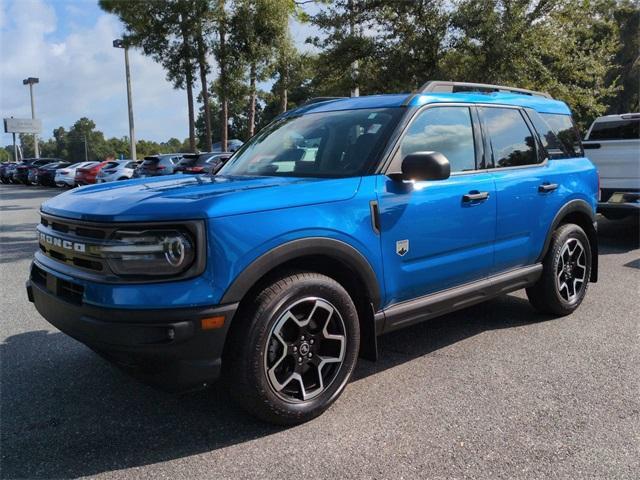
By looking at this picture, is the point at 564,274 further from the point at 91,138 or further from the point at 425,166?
the point at 91,138

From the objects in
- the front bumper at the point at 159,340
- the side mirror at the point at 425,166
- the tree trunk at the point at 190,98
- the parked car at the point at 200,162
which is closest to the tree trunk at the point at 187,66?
the tree trunk at the point at 190,98

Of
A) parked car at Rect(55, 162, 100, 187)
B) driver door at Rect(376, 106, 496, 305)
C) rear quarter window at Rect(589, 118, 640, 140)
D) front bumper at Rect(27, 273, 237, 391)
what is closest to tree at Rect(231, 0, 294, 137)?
rear quarter window at Rect(589, 118, 640, 140)

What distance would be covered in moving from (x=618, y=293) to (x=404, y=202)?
144 inches

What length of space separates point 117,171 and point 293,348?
22.4 m

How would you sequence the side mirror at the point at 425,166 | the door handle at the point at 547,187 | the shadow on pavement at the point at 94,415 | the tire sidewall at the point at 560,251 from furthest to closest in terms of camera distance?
the tire sidewall at the point at 560,251, the door handle at the point at 547,187, the side mirror at the point at 425,166, the shadow on pavement at the point at 94,415

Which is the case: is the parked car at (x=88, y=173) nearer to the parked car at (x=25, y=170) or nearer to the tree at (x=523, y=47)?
the parked car at (x=25, y=170)

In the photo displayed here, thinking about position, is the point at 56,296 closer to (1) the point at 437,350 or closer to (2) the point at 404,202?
(2) the point at 404,202

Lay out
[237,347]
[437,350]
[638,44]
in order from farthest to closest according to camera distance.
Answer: [638,44]
[437,350]
[237,347]

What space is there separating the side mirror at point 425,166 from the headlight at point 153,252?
1.40 m

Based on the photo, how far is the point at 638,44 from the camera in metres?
31.6

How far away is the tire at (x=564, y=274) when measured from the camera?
473 centimetres

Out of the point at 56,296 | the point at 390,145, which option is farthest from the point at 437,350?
the point at 56,296

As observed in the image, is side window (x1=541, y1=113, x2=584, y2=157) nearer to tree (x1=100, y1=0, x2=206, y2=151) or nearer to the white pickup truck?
the white pickup truck

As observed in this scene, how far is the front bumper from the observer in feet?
8.33
